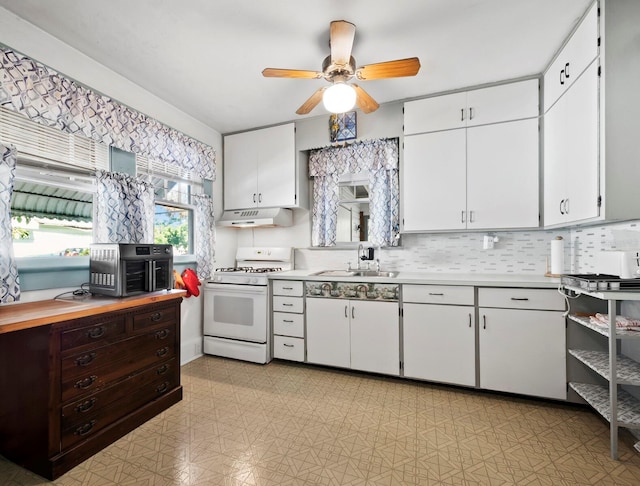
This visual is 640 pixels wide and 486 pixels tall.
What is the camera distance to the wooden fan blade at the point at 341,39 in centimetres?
187

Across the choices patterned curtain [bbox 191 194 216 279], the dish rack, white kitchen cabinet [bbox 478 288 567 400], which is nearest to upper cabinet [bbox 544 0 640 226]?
the dish rack

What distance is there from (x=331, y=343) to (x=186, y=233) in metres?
2.04

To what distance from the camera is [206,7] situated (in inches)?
74.0

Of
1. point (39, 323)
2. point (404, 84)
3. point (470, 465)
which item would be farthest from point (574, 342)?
point (39, 323)

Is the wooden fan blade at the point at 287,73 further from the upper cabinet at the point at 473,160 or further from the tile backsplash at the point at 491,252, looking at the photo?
the tile backsplash at the point at 491,252

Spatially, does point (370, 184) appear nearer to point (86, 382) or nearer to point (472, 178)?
point (472, 178)

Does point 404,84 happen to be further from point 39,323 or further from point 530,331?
point 39,323

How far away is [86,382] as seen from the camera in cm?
179

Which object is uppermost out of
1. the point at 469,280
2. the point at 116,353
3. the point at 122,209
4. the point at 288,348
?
the point at 122,209

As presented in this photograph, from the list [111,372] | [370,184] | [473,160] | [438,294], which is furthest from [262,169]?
[111,372]

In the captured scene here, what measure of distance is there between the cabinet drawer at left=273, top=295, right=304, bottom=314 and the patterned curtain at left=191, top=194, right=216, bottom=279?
873mm

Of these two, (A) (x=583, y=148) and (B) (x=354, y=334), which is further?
(B) (x=354, y=334)

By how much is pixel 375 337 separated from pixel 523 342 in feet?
3.76

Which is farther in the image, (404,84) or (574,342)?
(404,84)
